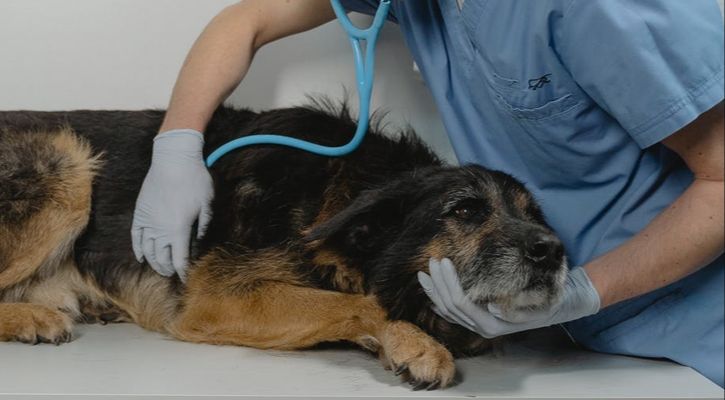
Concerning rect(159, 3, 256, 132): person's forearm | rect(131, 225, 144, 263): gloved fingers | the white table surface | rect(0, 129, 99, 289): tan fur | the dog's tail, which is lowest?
the white table surface

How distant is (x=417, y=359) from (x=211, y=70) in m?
0.97

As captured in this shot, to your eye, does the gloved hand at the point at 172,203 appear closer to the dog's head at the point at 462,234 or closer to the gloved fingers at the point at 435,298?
the dog's head at the point at 462,234

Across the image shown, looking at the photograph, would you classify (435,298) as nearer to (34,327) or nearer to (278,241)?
(278,241)

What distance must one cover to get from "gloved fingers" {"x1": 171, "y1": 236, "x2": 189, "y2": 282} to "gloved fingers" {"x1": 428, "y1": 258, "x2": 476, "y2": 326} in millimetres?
625

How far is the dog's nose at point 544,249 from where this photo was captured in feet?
5.14

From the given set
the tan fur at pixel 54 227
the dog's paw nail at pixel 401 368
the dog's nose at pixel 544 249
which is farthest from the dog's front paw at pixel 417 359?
the tan fur at pixel 54 227

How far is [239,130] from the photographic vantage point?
2.12m

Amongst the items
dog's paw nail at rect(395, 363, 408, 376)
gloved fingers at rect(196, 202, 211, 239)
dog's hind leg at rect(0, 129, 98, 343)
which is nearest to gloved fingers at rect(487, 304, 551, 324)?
dog's paw nail at rect(395, 363, 408, 376)

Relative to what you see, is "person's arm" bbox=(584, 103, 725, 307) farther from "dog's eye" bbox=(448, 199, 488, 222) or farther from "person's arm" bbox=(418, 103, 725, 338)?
"dog's eye" bbox=(448, 199, 488, 222)

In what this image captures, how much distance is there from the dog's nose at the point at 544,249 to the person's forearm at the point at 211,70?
2.92ft

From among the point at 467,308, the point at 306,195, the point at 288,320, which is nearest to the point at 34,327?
the point at 288,320

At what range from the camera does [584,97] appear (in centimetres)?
173

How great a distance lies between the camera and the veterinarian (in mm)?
1499

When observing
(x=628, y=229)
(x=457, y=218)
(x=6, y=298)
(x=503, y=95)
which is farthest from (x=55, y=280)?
(x=628, y=229)
